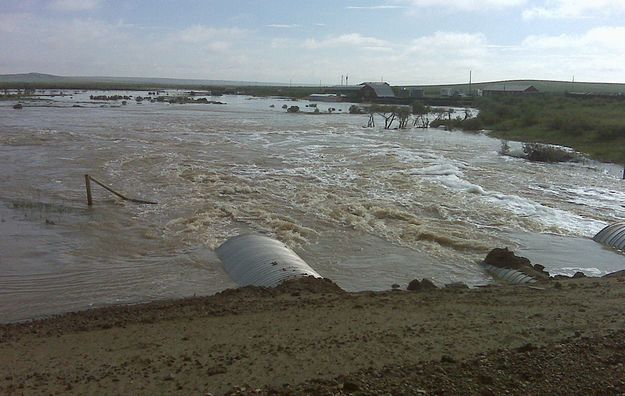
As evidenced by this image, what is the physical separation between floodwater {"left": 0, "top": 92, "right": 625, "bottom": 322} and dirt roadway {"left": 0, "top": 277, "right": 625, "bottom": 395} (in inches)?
99.3

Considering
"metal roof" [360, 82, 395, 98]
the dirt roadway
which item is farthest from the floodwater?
"metal roof" [360, 82, 395, 98]

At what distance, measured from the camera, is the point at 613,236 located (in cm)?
1475

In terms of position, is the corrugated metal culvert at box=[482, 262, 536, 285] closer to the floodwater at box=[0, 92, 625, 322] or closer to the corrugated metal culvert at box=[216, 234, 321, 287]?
the floodwater at box=[0, 92, 625, 322]

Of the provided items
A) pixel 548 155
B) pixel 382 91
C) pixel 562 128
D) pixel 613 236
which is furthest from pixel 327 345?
pixel 382 91

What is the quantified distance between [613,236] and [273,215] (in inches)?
373

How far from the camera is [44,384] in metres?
5.62

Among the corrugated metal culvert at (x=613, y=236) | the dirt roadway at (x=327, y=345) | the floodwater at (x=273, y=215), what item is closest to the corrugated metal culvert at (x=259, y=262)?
the floodwater at (x=273, y=215)

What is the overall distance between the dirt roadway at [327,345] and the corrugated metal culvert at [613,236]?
238 inches

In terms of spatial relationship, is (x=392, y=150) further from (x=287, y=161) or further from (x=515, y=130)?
(x=515, y=130)

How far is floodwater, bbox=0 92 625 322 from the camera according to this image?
11.6 meters

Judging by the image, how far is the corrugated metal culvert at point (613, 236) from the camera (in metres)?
14.4

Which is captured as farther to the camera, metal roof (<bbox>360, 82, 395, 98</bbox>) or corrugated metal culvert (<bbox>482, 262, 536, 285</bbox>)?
metal roof (<bbox>360, 82, 395, 98</bbox>)

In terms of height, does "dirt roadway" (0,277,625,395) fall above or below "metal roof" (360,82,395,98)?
below

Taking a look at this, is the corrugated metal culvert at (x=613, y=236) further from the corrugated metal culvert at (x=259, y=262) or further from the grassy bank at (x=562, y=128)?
the grassy bank at (x=562, y=128)
